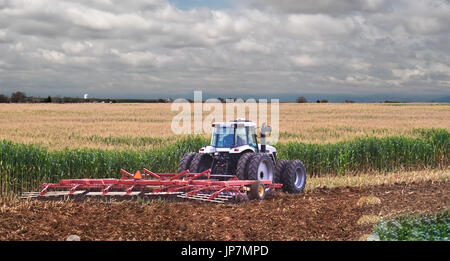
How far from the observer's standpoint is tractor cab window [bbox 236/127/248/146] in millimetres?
11531

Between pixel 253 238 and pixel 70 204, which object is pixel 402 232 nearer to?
pixel 253 238

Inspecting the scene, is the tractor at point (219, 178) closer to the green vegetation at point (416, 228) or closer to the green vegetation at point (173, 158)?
the green vegetation at point (173, 158)

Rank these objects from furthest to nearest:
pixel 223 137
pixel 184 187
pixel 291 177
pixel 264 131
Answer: pixel 291 177, pixel 223 137, pixel 264 131, pixel 184 187

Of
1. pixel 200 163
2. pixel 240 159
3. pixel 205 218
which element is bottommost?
pixel 205 218

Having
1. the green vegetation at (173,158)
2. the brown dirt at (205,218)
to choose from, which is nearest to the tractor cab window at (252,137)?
the brown dirt at (205,218)

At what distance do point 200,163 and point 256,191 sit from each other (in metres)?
1.80

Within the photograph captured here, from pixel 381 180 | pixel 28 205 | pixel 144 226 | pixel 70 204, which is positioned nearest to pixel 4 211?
pixel 28 205

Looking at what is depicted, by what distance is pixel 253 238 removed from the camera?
8305 mm

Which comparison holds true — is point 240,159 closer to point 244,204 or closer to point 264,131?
point 264,131

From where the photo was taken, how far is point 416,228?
9180 millimetres

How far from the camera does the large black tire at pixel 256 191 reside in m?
10.7

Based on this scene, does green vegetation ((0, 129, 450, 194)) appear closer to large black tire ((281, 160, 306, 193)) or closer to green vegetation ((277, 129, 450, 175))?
green vegetation ((277, 129, 450, 175))

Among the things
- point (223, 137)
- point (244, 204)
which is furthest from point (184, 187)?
point (223, 137)

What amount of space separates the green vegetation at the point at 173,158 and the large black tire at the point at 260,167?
4.96 meters
